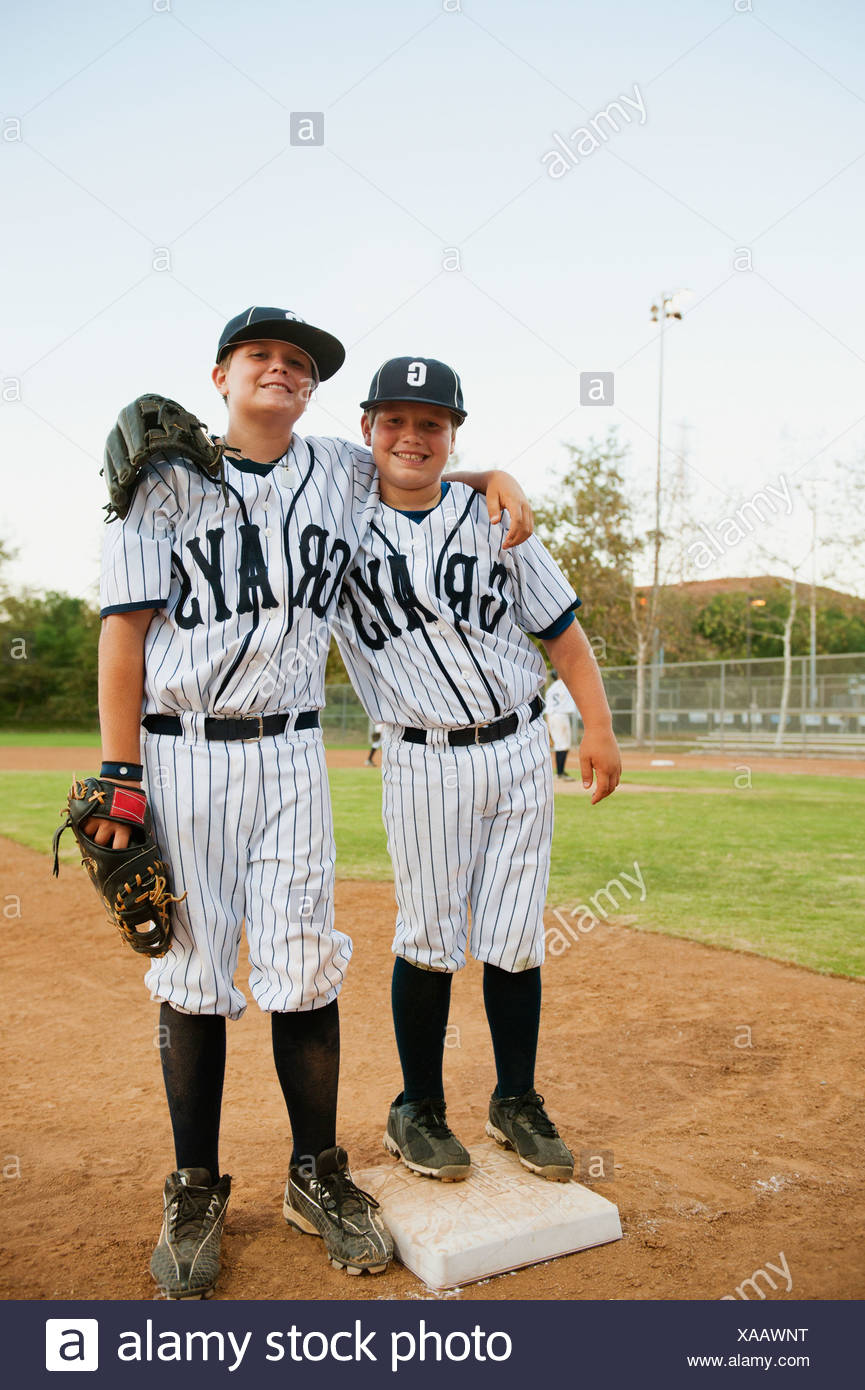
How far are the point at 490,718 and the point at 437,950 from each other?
0.54 meters

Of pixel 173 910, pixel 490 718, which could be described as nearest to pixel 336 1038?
pixel 173 910

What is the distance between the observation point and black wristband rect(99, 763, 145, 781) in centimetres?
204

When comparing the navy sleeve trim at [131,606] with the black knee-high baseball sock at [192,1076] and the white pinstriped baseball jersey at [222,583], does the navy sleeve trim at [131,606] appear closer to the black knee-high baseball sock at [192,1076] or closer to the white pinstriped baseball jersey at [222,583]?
the white pinstriped baseball jersey at [222,583]

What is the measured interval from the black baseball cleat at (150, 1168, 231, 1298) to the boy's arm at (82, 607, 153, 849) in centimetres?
84

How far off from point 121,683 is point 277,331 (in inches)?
32.7

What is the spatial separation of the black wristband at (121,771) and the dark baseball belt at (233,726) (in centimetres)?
10

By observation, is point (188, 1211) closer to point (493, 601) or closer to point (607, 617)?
point (493, 601)

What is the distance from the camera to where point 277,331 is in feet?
7.25

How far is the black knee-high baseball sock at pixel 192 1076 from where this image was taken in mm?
2096

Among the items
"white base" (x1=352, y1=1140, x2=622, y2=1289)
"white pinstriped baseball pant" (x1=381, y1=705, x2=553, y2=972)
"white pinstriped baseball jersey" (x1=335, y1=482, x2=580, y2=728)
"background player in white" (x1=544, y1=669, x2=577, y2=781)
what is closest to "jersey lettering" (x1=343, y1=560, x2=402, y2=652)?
"white pinstriped baseball jersey" (x1=335, y1=482, x2=580, y2=728)

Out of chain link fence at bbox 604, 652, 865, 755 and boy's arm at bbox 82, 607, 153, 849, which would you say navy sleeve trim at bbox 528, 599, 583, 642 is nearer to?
boy's arm at bbox 82, 607, 153, 849

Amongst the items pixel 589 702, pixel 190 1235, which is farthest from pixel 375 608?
pixel 190 1235

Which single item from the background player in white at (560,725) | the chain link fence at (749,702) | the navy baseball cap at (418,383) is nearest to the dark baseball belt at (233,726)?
the navy baseball cap at (418,383)

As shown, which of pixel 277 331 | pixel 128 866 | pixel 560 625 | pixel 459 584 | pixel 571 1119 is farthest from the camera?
pixel 571 1119
